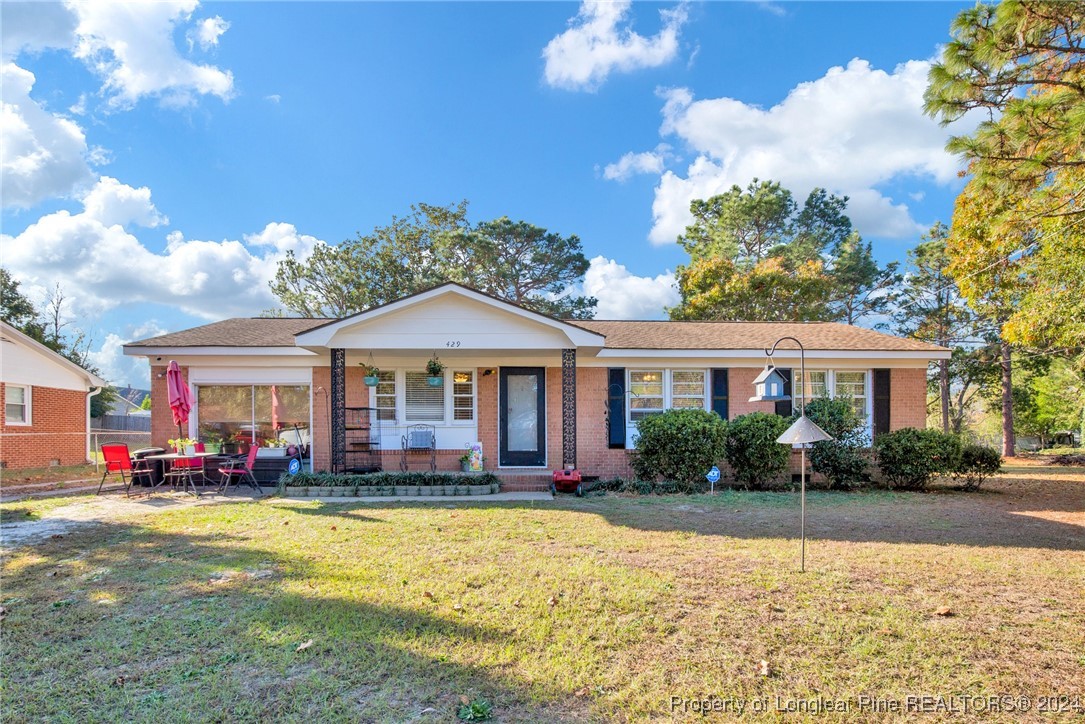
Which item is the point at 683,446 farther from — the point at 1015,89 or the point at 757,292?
the point at 757,292

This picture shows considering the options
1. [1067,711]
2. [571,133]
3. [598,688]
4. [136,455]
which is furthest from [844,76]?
[136,455]

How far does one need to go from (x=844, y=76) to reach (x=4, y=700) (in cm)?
1524

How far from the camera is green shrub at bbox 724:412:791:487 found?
11.7 m

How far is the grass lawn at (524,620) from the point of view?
3.29m

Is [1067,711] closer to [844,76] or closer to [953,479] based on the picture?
[953,479]

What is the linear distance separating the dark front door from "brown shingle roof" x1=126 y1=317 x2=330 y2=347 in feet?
15.7

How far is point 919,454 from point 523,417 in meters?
8.59

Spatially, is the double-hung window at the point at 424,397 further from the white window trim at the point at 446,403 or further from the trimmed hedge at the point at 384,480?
the trimmed hedge at the point at 384,480

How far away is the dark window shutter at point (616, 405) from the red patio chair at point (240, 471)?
25.7 feet

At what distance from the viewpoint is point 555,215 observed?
29.1 m

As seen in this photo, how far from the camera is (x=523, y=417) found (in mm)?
13625

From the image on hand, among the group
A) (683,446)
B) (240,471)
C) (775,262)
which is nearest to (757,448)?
(683,446)

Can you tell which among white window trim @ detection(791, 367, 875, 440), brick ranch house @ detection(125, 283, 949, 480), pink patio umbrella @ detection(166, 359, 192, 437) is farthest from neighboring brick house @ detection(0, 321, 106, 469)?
white window trim @ detection(791, 367, 875, 440)

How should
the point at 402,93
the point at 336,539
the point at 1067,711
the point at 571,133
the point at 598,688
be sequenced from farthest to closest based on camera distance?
1. the point at 571,133
2. the point at 402,93
3. the point at 336,539
4. the point at 598,688
5. the point at 1067,711
